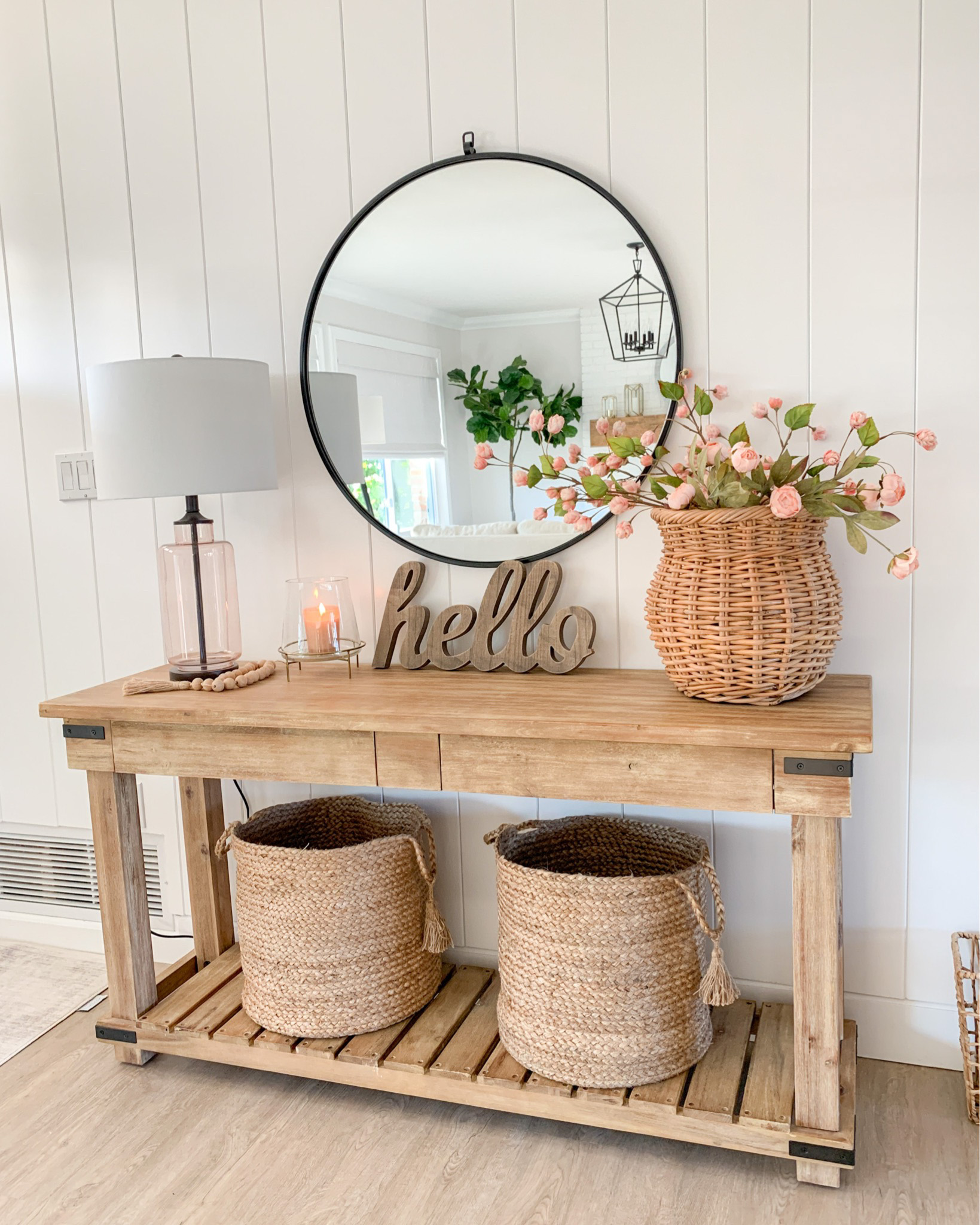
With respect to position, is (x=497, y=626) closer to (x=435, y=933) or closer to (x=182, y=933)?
(x=435, y=933)

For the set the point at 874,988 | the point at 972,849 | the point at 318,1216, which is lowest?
the point at 318,1216

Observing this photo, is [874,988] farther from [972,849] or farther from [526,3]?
[526,3]

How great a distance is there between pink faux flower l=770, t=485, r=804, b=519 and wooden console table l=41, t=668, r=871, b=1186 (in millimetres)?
307

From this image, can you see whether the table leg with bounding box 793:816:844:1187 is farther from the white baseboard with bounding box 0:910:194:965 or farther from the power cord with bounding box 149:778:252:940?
the white baseboard with bounding box 0:910:194:965

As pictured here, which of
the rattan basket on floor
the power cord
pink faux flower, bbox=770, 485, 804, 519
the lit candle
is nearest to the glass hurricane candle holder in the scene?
the lit candle

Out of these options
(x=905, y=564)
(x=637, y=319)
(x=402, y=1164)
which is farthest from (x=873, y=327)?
(x=402, y=1164)

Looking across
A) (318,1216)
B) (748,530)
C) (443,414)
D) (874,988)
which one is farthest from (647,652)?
(318,1216)

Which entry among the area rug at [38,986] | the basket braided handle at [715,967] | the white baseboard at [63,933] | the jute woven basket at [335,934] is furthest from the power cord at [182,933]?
the basket braided handle at [715,967]

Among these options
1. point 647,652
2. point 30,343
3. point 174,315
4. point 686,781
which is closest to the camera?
point 686,781

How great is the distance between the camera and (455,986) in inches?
80.9

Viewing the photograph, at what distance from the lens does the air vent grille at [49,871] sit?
2.53 metres

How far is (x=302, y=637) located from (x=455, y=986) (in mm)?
765

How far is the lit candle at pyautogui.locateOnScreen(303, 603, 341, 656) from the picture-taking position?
1.99 m

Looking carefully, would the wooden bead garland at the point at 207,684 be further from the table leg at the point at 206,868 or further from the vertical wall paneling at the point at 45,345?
the vertical wall paneling at the point at 45,345
